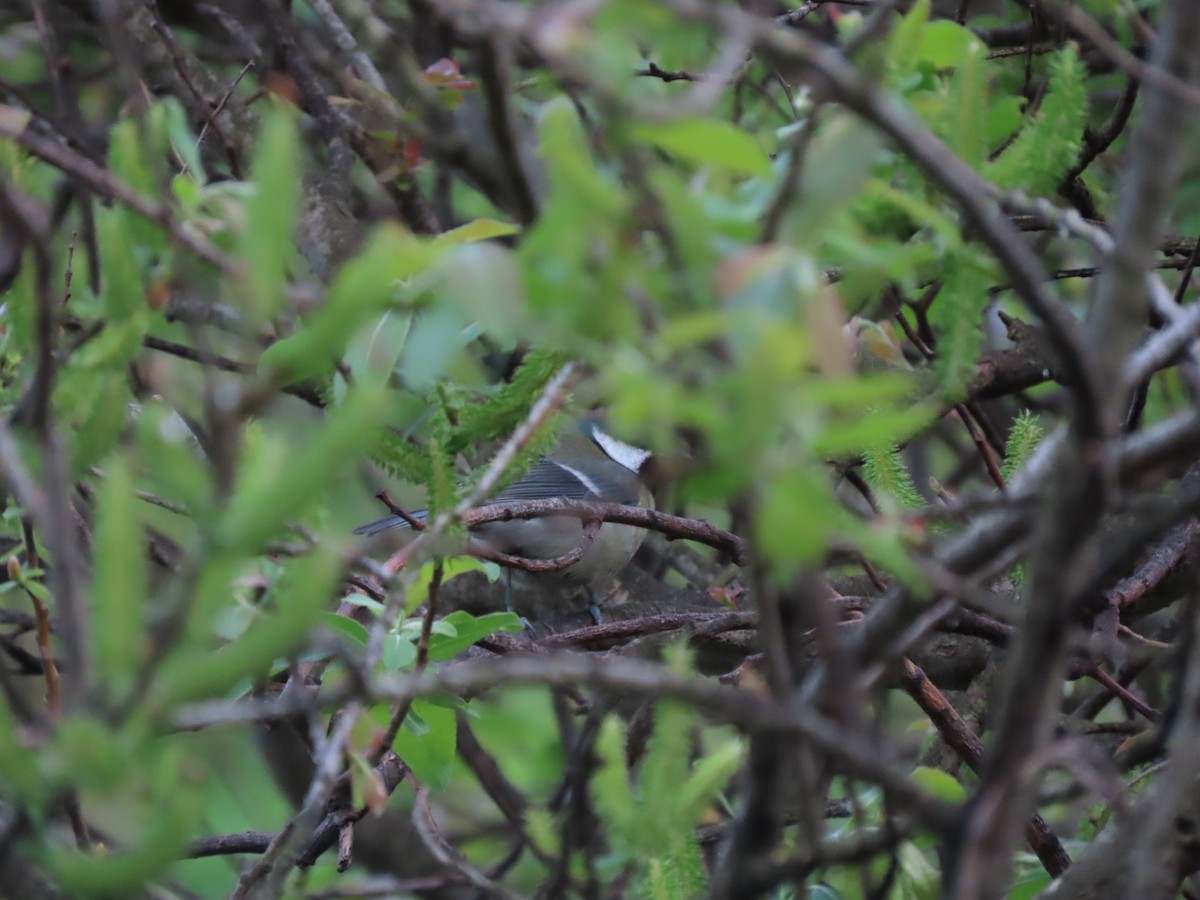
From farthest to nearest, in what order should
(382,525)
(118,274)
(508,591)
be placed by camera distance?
(382,525) → (508,591) → (118,274)

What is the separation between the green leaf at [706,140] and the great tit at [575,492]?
3.01 metres

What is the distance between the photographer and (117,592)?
0.74 meters

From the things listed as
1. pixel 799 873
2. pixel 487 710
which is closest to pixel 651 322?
pixel 799 873

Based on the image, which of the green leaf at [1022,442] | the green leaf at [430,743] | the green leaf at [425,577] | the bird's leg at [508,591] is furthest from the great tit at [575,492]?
the green leaf at [1022,442]

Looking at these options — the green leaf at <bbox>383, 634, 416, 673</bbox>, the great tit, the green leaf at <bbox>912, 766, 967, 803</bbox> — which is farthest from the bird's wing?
the green leaf at <bbox>912, 766, 967, 803</bbox>

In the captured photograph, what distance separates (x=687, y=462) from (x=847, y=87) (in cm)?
26

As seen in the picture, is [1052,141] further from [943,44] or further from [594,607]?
[594,607]

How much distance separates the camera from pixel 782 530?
0.66 m

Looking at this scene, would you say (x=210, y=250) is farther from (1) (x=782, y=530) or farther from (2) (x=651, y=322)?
(1) (x=782, y=530)

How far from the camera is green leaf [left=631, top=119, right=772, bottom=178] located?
75 centimetres

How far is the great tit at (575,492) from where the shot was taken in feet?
12.4

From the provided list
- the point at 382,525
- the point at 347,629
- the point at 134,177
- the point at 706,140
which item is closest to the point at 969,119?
the point at 706,140

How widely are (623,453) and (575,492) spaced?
1.05ft

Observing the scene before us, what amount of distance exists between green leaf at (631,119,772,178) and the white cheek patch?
406 centimetres
